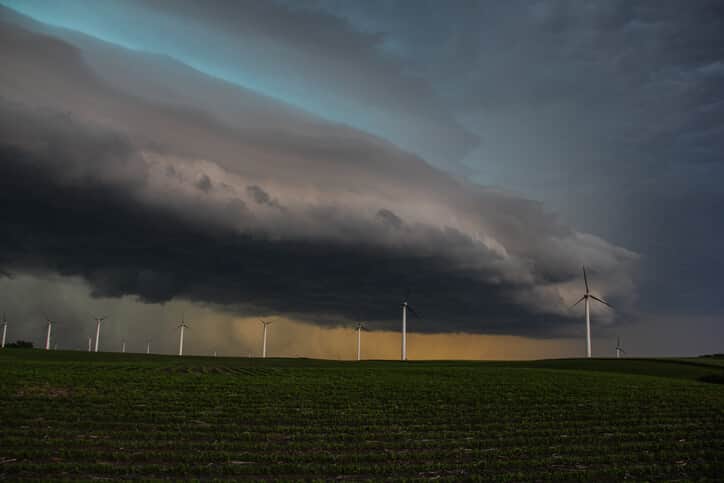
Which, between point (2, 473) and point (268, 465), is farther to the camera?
point (268, 465)

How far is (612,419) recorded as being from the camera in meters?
45.0

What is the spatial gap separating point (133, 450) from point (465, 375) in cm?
5436

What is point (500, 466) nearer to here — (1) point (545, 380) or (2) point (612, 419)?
(2) point (612, 419)

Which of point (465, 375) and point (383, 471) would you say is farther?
point (465, 375)

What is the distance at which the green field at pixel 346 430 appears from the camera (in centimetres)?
2895

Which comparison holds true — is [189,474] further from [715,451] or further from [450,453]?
[715,451]

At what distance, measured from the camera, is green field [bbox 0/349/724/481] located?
95.0ft

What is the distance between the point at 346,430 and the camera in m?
38.4

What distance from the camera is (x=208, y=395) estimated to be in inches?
2023

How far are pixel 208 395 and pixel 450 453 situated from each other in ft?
82.6

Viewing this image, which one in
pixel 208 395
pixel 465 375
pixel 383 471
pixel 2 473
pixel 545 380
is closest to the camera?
pixel 2 473

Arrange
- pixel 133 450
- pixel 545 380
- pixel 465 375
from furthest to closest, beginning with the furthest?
pixel 465 375
pixel 545 380
pixel 133 450

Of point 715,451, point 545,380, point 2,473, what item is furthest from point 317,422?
point 545,380

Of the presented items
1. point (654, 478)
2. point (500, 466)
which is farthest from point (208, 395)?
point (654, 478)
